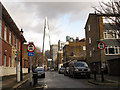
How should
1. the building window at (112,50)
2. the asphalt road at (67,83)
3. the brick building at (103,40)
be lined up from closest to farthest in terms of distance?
the asphalt road at (67,83), the brick building at (103,40), the building window at (112,50)

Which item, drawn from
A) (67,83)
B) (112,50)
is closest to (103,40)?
(112,50)

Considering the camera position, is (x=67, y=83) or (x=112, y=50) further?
(x=112, y=50)

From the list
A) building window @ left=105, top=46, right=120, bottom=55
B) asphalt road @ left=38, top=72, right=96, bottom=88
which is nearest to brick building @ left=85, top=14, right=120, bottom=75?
building window @ left=105, top=46, right=120, bottom=55

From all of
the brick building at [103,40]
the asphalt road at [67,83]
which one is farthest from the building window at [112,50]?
the asphalt road at [67,83]

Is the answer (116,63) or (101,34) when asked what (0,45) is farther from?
(101,34)

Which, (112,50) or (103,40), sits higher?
(103,40)

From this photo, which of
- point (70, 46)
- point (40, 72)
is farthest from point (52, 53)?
point (40, 72)

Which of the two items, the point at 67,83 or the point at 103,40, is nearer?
the point at 67,83

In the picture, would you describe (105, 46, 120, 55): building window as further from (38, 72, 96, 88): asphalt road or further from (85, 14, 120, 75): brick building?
(38, 72, 96, 88): asphalt road

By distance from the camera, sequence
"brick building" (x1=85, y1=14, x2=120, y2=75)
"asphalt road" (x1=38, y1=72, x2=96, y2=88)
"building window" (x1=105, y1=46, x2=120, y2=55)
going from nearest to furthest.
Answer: "asphalt road" (x1=38, y1=72, x2=96, y2=88)
"brick building" (x1=85, y1=14, x2=120, y2=75)
"building window" (x1=105, y1=46, x2=120, y2=55)

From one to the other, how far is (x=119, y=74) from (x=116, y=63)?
4.71ft

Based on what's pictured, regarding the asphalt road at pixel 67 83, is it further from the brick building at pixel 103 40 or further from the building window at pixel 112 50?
the building window at pixel 112 50

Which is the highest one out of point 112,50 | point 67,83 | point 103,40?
point 103,40

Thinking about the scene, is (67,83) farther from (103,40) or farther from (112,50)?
(112,50)
